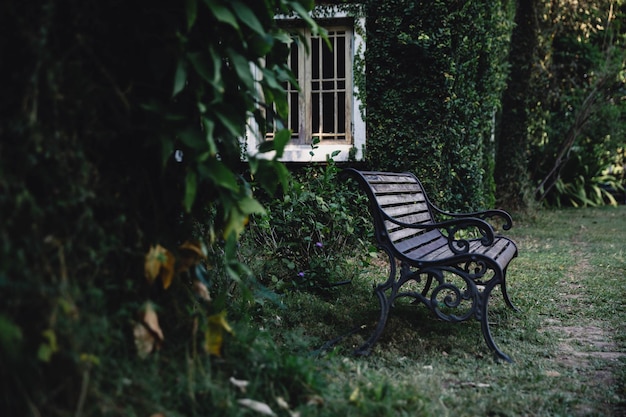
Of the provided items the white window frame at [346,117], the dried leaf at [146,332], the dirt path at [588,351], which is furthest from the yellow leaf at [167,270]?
the white window frame at [346,117]

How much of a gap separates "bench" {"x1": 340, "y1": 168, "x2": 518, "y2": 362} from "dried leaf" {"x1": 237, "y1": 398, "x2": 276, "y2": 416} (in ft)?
4.50

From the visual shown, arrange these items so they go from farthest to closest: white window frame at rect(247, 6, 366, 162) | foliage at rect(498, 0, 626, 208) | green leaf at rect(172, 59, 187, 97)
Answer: foliage at rect(498, 0, 626, 208) → white window frame at rect(247, 6, 366, 162) → green leaf at rect(172, 59, 187, 97)

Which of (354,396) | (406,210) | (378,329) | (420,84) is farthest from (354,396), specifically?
(420,84)

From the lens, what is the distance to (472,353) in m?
3.56

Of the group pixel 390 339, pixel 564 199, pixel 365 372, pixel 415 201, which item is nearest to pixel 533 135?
pixel 564 199

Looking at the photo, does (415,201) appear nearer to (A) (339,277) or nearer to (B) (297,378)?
(A) (339,277)

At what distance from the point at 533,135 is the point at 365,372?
10.1m

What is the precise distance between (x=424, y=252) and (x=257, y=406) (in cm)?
208

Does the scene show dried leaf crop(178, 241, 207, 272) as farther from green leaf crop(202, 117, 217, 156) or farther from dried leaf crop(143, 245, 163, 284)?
green leaf crop(202, 117, 217, 156)

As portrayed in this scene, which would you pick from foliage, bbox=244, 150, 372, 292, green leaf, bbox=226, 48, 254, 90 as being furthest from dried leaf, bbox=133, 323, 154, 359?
foliage, bbox=244, 150, 372, 292

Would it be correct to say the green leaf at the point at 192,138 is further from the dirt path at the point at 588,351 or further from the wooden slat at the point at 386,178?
the dirt path at the point at 588,351

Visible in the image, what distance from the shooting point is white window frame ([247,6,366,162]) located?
22.4 ft

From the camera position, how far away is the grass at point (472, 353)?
104 inches

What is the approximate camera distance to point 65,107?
1.93 meters
